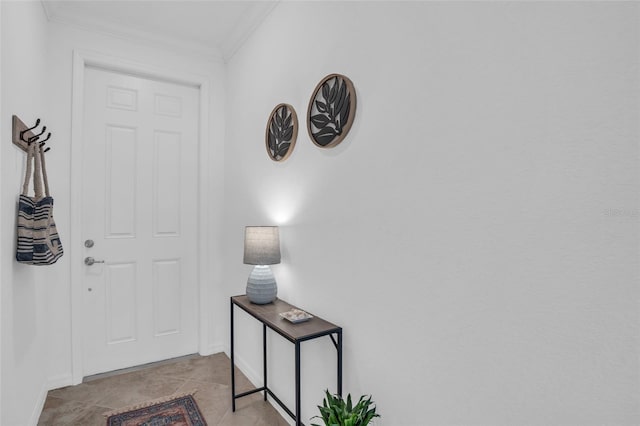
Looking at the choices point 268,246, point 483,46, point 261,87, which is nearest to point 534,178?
point 483,46

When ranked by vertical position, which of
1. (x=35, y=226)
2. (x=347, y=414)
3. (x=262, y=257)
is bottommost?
(x=347, y=414)

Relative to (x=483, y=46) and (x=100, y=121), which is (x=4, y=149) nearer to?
(x=100, y=121)

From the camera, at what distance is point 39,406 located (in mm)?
2172

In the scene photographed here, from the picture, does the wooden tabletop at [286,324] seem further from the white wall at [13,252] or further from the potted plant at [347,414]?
the white wall at [13,252]

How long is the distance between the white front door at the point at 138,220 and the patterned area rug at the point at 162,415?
71cm

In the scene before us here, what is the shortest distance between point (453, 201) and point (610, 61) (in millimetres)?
514

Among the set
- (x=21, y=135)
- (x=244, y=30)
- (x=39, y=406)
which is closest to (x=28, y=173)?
(x=21, y=135)

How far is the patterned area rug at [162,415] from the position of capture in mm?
2082

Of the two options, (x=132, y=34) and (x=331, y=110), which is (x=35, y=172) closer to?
(x=132, y=34)

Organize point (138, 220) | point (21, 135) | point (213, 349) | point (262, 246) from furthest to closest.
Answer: point (213, 349)
point (138, 220)
point (262, 246)
point (21, 135)

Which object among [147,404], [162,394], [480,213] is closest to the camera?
[480,213]

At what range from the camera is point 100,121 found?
8.91 feet

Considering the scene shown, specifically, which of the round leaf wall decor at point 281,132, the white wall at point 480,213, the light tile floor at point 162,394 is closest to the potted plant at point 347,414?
the white wall at point 480,213

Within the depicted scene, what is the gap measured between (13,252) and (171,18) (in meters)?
1.88
